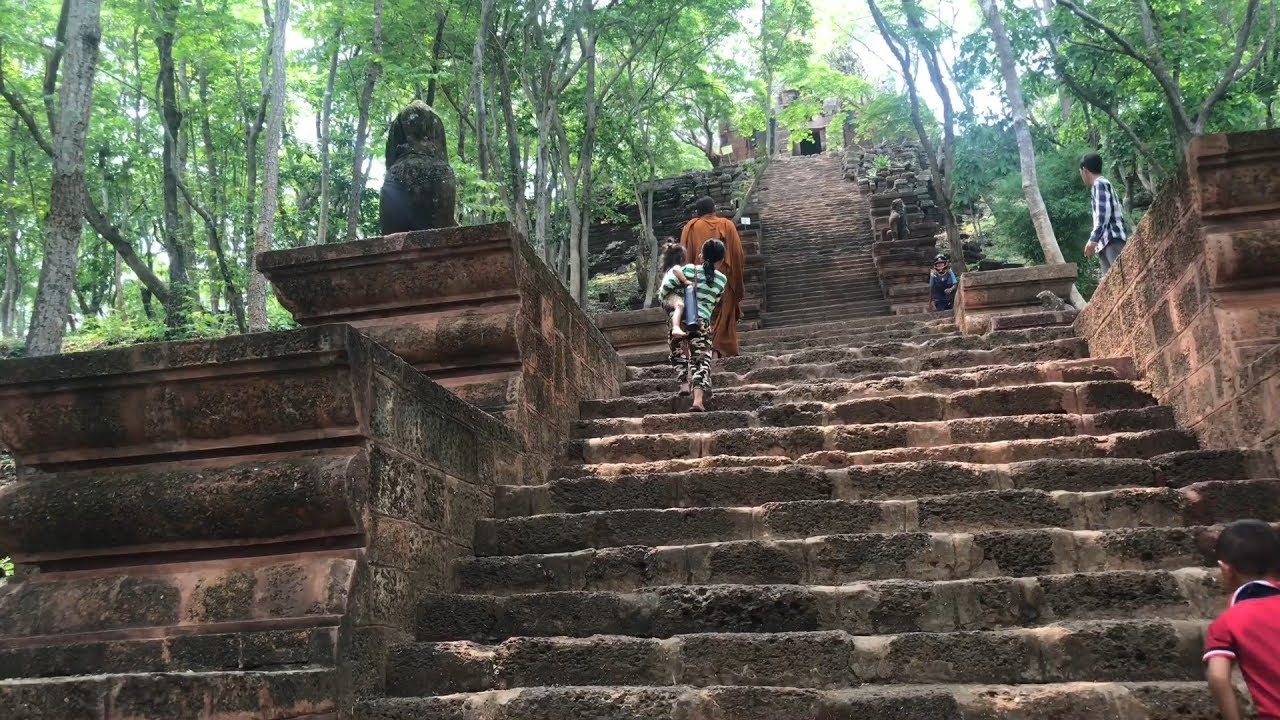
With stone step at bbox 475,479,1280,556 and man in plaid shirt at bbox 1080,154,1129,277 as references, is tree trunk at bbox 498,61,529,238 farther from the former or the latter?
stone step at bbox 475,479,1280,556

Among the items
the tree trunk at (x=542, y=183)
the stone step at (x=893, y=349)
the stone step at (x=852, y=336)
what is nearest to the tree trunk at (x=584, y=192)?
the tree trunk at (x=542, y=183)

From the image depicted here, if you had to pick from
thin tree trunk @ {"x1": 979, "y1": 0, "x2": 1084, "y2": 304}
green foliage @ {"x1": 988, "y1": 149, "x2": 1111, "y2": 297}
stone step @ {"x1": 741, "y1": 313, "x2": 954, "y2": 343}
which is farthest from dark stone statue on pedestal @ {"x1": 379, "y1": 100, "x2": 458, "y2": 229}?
green foliage @ {"x1": 988, "y1": 149, "x2": 1111, "y2": 297}

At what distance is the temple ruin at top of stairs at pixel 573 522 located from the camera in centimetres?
267

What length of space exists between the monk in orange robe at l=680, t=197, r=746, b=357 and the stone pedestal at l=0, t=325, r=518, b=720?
186 inches

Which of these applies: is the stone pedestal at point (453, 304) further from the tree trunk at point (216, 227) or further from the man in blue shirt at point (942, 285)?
the tree trunk at point (216, 227)

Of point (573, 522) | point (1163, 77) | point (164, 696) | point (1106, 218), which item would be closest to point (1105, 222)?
point (1106, 218)

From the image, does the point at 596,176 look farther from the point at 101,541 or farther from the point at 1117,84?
the point at 101,541

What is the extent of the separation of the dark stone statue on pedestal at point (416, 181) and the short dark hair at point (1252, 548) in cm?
413

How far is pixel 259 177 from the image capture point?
1689cm

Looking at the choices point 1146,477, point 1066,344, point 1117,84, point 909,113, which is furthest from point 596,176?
point 1146,477

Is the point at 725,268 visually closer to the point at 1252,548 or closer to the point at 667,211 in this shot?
the point at 1252,548

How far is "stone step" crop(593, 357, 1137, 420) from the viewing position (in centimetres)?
519

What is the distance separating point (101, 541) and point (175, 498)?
0.33 metres

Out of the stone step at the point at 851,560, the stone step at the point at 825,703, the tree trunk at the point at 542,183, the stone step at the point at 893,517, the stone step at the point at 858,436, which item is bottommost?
the stone step at the point at 825,703
